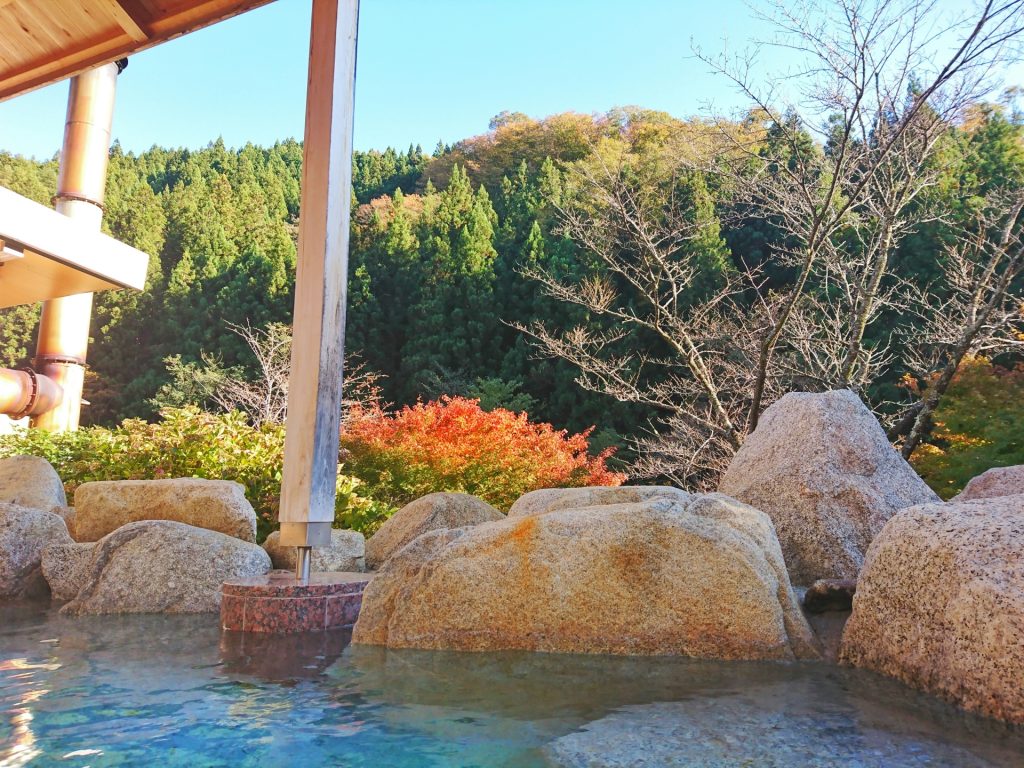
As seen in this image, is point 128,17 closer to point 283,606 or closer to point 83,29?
point 83,29

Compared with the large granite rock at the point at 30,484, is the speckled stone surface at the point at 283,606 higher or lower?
lower

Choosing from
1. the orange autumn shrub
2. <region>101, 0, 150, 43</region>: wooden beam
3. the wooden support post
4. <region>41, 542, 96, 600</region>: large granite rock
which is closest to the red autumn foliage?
the orange autumn shrub

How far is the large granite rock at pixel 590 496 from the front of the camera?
4906 millimetres

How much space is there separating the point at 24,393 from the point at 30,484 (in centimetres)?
240

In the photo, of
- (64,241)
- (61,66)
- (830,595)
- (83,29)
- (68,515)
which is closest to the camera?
(64,241)

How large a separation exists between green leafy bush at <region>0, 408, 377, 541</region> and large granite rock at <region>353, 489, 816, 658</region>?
16.4 ft

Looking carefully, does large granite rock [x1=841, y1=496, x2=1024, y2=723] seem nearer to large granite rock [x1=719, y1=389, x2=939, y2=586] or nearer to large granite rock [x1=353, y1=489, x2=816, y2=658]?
large granite rock [x1=353, y1=489, x2=816, y2=658]

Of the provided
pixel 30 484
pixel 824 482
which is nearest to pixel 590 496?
pixel 824 482

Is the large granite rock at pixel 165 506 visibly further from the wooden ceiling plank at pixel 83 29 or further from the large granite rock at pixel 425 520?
the wooden ceiling plank at pixel 83 29

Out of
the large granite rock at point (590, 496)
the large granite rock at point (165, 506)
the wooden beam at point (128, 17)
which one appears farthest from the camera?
the large granite rock at point (165, 506)

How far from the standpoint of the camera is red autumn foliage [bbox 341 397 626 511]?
1143 centimetres

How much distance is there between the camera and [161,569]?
5.50 meters

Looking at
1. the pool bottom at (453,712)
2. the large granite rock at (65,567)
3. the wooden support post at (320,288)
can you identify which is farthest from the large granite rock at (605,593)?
the large granite rock at (65,567)

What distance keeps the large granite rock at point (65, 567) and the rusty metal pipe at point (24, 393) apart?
12.9ft
